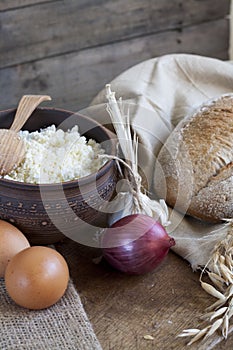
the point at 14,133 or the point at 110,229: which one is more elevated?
the point at 14,133

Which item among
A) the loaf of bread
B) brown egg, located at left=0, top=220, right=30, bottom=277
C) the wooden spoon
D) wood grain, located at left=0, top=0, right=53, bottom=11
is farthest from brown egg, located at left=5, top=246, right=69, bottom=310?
wood grain, located at left=0, top=0, right=53, bottom=11

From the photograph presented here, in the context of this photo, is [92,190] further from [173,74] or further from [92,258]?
[173,74]

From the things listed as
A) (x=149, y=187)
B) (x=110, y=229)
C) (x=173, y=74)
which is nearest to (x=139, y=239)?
(x=110, y=229)

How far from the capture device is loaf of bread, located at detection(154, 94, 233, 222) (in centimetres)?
100

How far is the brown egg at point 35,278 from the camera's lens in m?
0.82

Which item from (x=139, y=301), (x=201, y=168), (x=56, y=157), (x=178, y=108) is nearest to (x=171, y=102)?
(x=178, y=108)

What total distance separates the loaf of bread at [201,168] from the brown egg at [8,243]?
0.29 meters

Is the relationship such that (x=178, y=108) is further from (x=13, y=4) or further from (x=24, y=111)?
(x=13, y=4)

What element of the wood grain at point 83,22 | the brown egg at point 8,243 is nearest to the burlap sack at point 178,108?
the brown egg at point 8,243

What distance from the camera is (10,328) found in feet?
2.67

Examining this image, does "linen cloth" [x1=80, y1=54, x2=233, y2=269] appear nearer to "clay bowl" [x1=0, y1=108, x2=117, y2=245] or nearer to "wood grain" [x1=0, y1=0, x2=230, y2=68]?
"clay bowl" [x1=0, y1=108, x2=117, y2=245]

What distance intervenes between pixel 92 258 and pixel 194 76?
1.63ft

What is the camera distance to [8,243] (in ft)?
2.86

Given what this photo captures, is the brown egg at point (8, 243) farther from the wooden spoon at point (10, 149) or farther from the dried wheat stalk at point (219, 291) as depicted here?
the dried wheat stalk at point (219, 291)
